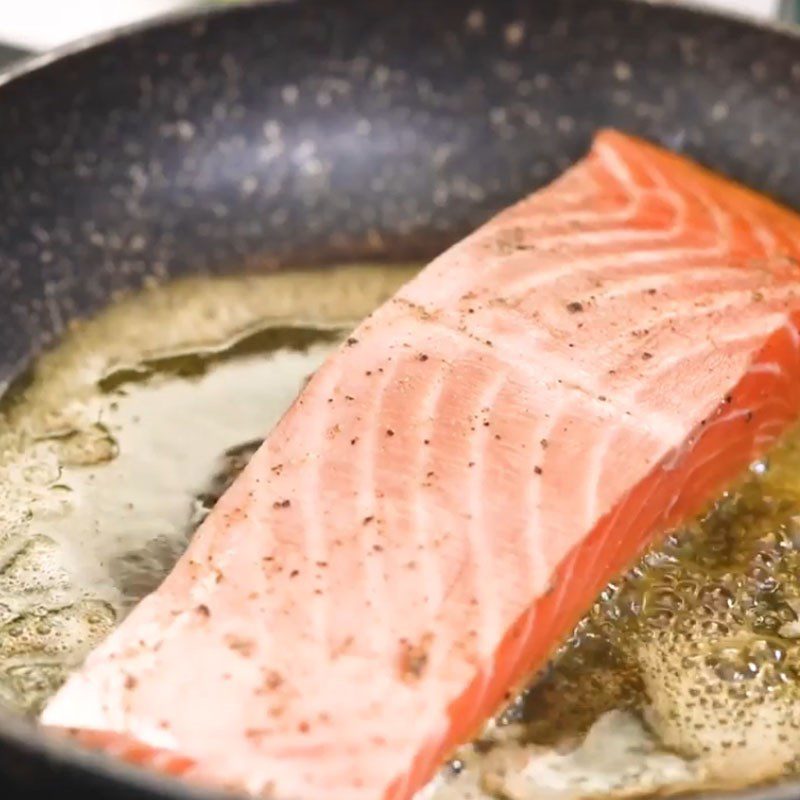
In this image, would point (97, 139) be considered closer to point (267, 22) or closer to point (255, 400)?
point (267, 22)

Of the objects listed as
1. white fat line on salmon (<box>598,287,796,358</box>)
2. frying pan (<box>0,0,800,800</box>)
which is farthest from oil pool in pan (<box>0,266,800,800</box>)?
white fat line on salmon (<box>598,287,796,358</box>)

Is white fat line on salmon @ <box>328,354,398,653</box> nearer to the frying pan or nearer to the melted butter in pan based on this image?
the melted butter in pan

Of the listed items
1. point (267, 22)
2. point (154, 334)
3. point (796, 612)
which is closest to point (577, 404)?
point (796, 612)

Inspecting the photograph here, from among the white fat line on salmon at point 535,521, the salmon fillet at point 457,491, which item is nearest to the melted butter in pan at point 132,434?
the salmon fillet at point 457,491

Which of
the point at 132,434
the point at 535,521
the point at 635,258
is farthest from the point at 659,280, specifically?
the point at 132,434

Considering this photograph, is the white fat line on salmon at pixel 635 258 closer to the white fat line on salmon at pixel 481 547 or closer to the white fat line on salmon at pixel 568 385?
the white fat line on salmon at pixel 568 385

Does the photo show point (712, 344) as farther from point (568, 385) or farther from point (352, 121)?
point (352, 121)
